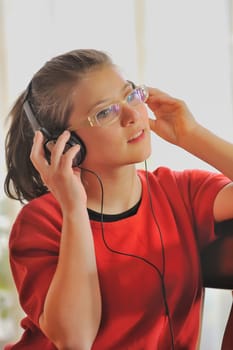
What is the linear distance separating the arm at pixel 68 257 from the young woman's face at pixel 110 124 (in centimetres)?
5

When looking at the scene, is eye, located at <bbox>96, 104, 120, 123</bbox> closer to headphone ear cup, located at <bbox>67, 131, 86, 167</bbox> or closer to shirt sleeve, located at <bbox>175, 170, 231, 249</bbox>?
headphone ear cup, located at <bbox>67, 131, 86, 167</bbox>

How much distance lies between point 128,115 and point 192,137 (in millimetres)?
171

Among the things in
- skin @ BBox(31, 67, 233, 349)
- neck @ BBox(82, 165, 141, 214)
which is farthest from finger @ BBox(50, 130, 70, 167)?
neck @ BBox(82, 165, 141, 214)

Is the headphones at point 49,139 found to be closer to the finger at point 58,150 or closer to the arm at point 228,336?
the finger at point 58,150

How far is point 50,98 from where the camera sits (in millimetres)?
958

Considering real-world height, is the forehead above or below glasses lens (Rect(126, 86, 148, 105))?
above

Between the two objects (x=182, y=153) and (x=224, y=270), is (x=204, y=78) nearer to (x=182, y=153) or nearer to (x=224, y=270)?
(x=182, y=153)

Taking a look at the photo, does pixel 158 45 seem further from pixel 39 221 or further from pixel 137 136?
pixel 39 221

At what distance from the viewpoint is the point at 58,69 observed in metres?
0.96

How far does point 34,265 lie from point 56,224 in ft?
0.28

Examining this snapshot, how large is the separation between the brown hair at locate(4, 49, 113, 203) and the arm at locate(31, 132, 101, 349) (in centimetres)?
5

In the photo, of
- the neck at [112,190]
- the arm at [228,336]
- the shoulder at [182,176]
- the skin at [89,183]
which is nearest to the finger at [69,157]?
the skin at [89,183]

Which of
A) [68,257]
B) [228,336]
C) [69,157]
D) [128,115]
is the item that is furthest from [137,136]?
[228,336]

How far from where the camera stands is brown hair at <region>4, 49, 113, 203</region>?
95 centimetres
